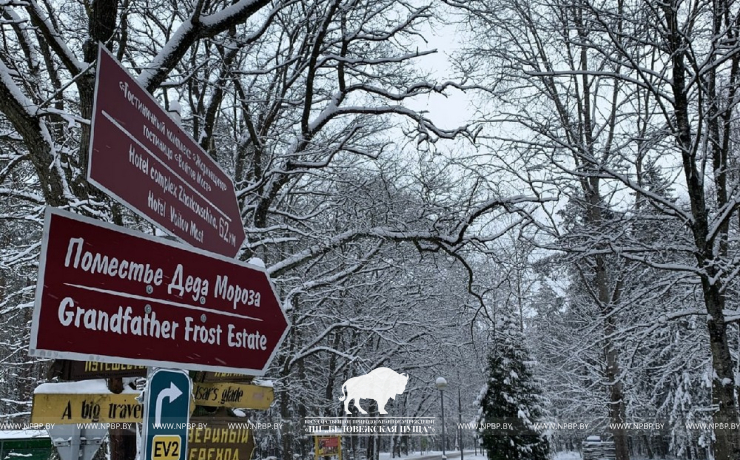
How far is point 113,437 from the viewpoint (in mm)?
5797

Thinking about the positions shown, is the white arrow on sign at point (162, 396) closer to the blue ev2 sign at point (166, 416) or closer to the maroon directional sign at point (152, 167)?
the blue ev2 sign at point (166, 416)

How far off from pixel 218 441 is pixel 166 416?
1734mm

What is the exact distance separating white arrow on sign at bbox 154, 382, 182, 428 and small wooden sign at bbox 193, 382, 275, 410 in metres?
1.70

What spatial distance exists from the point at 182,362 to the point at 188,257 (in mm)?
416

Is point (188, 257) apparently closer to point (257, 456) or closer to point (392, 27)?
point (392, 27)

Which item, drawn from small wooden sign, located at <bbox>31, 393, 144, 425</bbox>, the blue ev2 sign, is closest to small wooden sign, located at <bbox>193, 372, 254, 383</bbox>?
small wooden sign, located at <bbox>31, 393, 144, 425</bbox>

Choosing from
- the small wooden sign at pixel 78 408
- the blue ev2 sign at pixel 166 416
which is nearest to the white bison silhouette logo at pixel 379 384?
the small wooden sign at pixel 78 408

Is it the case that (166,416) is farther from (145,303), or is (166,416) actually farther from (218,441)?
(218,441)

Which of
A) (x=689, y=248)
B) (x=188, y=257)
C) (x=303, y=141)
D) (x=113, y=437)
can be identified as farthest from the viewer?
(x=303, y=141)

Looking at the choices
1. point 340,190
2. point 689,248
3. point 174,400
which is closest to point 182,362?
point 174,400

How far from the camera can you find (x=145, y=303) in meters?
2.14

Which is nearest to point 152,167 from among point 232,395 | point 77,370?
point 77,370

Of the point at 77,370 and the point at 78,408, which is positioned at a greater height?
the point at 77,370

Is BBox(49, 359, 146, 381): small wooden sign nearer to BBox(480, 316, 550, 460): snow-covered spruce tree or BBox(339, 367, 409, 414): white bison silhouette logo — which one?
BBox(339, 367, 409, 414): white bison silhouette logo
